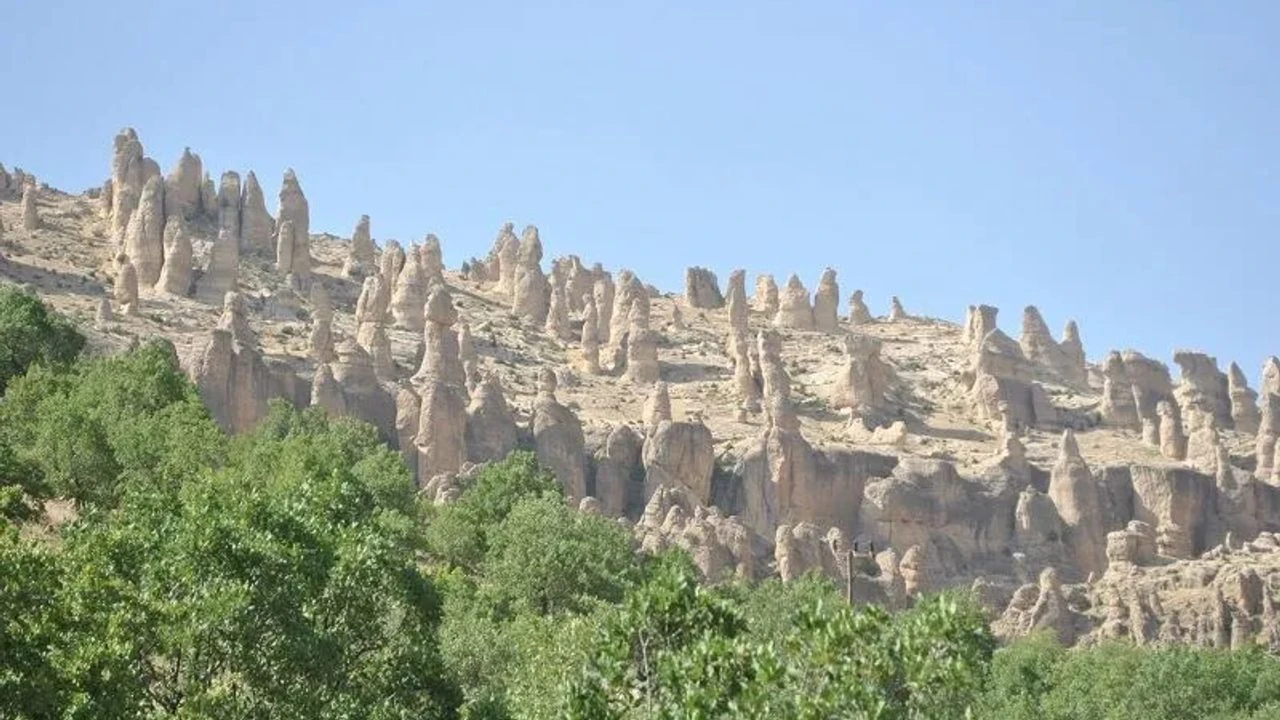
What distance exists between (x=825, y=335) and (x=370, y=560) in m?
121

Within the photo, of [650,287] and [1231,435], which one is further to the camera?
[650,287]

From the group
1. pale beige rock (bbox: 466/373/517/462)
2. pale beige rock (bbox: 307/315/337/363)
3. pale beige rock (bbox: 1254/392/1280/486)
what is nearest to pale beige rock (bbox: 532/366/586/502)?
pale beige rock (bbox: 466/373/517/462)

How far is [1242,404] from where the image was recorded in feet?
493

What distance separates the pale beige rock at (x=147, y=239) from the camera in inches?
5669

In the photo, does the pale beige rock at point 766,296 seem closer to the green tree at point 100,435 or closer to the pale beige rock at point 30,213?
the pale beige rock at point 30,213

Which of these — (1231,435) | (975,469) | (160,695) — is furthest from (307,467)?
(1231,435)

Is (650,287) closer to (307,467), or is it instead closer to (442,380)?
(442,380)

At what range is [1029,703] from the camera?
7994 cm

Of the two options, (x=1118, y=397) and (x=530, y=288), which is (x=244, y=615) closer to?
(x=1118, y=397)

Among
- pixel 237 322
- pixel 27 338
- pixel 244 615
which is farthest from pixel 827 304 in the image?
pixel 244 615

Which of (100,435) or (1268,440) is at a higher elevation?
(1268,440)

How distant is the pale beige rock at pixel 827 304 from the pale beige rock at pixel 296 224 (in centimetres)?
3734

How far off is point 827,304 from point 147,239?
51.3 m

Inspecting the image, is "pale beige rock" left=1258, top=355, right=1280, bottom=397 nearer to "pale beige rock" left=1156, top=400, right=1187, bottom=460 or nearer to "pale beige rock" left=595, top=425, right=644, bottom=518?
"pale beige rock" left=1156, top=400, right=1187, bottom=460
